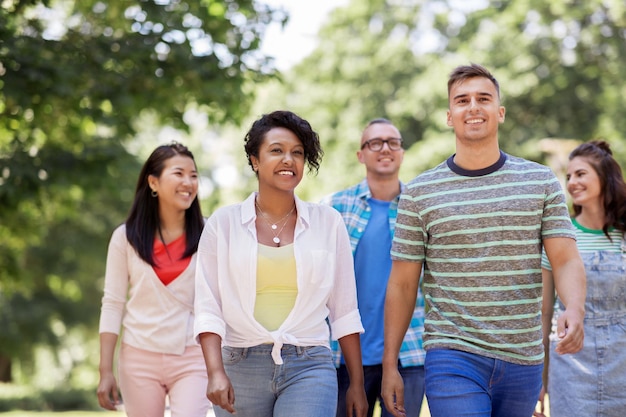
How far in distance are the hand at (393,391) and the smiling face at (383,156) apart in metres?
2.04

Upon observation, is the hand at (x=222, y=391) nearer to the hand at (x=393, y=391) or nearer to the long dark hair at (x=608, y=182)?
the hand at (x=393, y=391)

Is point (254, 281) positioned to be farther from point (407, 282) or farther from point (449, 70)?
point (449, 70)

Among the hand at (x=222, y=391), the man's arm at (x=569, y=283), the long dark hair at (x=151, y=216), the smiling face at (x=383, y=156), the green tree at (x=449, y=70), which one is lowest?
the hand at (x=222, y=391)

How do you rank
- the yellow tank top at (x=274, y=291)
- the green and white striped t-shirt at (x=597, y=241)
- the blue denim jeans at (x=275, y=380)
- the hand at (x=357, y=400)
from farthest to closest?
the green and white striped t-shirt at (x=597, y=241) → the hand at (x=357, y=400) → the yellow tank top at (x=274, y=291) → the blue denim jeans at (x=275, y=380)

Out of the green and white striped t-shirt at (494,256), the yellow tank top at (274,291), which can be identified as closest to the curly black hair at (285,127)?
the yellow tank top at (274,291)

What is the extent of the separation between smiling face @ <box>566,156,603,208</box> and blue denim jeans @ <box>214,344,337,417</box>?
2.57 m

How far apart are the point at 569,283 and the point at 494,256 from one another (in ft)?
1.28

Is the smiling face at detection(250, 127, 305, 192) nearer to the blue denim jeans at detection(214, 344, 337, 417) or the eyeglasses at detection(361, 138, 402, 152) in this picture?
the blue denim jeans at detection(214, 344, 337, 417)

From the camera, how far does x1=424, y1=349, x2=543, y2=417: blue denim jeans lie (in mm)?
4047

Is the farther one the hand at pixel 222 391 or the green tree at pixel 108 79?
the green tree at pixel 108 79

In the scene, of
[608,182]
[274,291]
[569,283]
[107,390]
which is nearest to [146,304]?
[107,390]

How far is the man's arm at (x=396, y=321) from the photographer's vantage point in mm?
4477

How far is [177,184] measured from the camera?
5.96 metres

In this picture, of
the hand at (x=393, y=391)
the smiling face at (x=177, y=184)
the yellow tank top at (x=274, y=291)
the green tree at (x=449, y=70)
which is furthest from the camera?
the green tree at (x=449, y=70)
